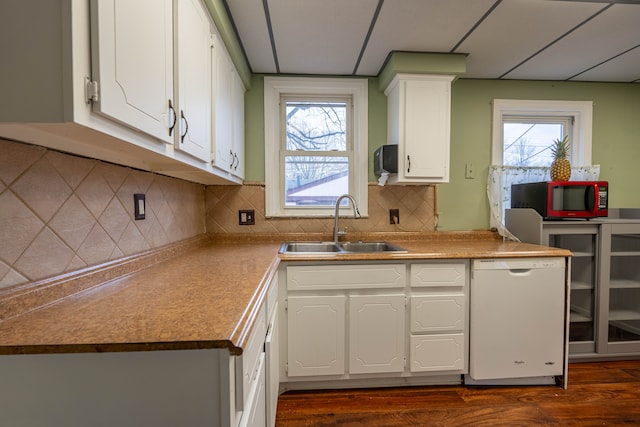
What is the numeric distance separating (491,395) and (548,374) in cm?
40

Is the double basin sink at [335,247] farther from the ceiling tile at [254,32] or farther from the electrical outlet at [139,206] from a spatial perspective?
the ceiling tile at [254,32]

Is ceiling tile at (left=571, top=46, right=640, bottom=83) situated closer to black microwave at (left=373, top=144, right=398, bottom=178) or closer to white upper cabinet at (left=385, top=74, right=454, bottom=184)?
white upper cabinet at (left=385, top=74, right=454, bottom=184)

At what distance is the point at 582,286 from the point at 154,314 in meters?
2.68

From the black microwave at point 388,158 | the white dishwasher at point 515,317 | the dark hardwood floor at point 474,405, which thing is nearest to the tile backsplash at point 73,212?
the dark hardwood floor at point 474,405

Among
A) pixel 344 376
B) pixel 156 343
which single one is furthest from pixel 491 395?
pixel 156 343

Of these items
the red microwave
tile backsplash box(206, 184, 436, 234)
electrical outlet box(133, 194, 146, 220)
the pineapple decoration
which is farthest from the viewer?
tile backsplash box(206, 184, 436, 234)

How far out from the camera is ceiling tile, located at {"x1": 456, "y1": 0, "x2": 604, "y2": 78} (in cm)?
157

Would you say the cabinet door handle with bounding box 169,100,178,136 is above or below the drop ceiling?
below

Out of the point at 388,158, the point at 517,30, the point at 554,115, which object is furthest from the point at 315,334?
the point at 554,115

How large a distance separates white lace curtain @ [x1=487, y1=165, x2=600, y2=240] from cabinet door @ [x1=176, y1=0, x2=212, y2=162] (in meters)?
2.22

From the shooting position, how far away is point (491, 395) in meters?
1.78

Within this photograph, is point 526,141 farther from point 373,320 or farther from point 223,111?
point 223,111

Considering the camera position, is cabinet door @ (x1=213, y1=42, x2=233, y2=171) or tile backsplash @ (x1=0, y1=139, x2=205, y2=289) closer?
tile backsplash @ (x1=0, y1=139, x2=205, y2=289)

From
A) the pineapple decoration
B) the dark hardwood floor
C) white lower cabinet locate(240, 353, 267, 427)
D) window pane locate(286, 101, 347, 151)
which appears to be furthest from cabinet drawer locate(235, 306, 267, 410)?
the pineapple decoration
